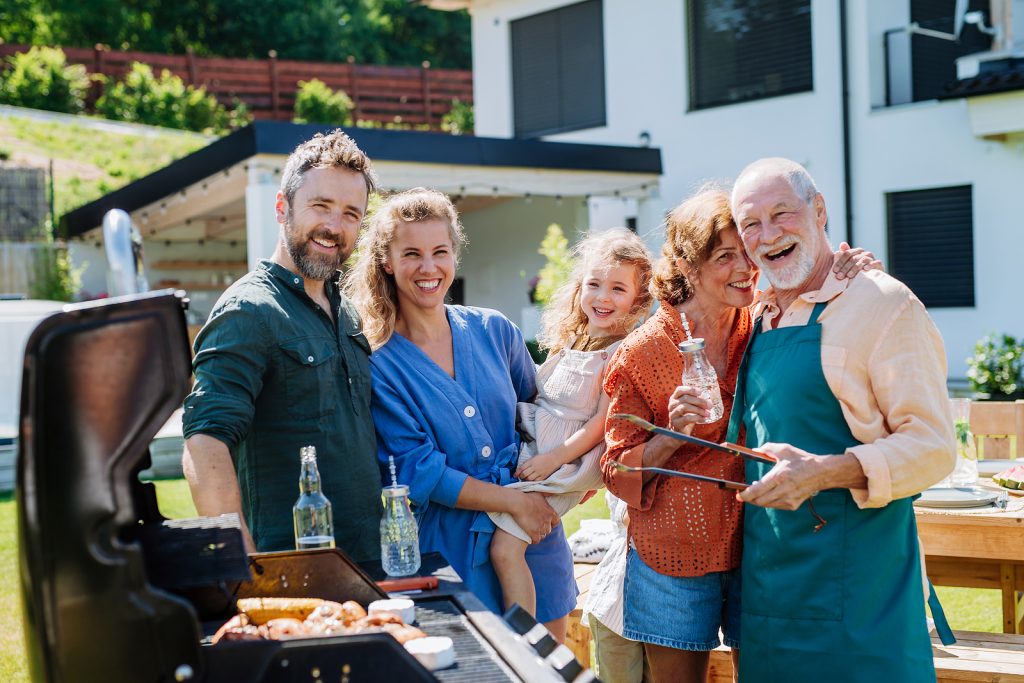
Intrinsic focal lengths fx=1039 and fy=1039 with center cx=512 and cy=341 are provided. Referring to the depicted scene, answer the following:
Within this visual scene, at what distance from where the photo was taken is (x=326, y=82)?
3212 cm

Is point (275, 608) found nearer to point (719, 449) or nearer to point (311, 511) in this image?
point (311, 511)

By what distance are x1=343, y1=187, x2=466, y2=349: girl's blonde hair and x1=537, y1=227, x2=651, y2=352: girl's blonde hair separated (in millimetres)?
611

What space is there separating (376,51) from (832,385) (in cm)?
4021

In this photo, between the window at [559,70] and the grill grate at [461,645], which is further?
the window at [559,70]

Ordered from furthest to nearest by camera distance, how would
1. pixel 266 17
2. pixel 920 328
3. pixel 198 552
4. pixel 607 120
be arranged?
1. pixel 266 17
2. pixel 607 120
3. pixel 920 328
4. pixel 198 552

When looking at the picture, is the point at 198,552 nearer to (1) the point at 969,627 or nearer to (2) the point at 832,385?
Answer: (2) the point at 832,385

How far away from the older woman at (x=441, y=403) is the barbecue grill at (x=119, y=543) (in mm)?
1277

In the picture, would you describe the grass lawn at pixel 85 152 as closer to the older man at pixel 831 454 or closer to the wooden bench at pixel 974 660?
the wooden bench at pixel 974 660

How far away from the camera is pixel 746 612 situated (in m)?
2.73

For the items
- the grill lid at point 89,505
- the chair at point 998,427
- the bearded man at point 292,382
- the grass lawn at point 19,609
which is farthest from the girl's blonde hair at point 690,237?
the chair at point 998,427

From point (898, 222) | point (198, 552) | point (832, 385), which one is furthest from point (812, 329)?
point (898, 222)

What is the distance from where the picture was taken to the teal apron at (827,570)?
2531 millimetres

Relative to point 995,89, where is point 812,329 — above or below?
below

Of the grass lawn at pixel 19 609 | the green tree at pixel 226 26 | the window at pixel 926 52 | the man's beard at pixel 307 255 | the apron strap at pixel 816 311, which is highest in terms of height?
the green tree at pixel 226 26
